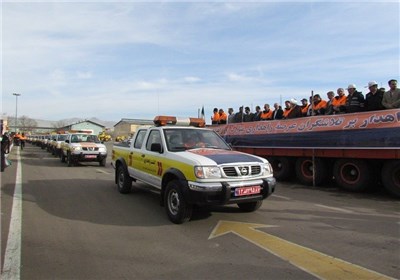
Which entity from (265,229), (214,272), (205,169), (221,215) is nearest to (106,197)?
(221,215)

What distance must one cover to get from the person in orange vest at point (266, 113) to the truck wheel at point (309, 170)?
9.81ft

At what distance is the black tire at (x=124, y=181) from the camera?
9.67 m

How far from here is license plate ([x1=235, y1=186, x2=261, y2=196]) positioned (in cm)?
A: 628

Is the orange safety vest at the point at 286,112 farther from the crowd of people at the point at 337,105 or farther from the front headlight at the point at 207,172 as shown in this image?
the front headlight at the point at 207,172

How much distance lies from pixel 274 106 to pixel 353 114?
4691mm

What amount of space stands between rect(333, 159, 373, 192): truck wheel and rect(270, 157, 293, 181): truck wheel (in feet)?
6.31

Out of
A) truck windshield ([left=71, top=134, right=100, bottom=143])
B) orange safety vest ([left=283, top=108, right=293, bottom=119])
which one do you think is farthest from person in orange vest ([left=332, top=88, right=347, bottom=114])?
truck windshield ([left=71, top=134, right=100, bottom=143])

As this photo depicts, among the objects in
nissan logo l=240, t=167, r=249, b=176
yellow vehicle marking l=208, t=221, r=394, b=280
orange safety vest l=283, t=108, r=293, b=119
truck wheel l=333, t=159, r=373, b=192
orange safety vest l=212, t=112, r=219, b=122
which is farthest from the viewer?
orange safety vest l=212, t=112, r=219, b=122

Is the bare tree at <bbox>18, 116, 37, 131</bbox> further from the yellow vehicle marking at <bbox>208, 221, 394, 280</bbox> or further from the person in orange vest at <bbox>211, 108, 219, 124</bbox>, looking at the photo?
the yellow vehicle marking at <bbox>208, 221, 394, 280</bbox>

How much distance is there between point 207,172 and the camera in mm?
6227

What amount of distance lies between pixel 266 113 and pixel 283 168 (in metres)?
2.97

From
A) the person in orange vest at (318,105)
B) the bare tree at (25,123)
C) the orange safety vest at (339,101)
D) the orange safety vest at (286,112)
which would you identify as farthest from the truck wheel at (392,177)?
the bare tree at (25,123)

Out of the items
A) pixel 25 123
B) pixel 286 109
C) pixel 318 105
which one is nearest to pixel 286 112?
pixel 286 109

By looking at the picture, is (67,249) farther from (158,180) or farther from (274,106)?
(274,106)
